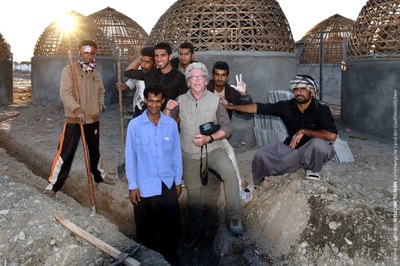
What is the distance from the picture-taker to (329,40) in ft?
61.6

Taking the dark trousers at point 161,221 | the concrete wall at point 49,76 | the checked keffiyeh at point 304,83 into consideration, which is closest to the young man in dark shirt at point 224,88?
the checked keffiyeh at point 304,83

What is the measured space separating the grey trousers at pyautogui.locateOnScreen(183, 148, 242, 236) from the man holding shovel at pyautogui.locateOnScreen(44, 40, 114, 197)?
1619 mm

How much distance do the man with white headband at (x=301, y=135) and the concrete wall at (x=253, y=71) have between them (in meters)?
3.00

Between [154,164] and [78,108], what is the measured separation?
1488mm

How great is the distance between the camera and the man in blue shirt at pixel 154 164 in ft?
11.7

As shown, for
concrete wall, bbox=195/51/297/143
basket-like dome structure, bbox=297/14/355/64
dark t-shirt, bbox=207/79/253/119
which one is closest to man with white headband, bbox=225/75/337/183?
dark t-shirt, bbox=207/79/253/119

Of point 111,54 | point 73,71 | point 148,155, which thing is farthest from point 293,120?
point 111,54

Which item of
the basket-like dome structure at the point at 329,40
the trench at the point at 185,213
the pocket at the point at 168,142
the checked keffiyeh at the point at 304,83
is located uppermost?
the basket-like dome structure at the point at 329,40

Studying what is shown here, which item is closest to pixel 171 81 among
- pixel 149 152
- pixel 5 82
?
pixel 149 152

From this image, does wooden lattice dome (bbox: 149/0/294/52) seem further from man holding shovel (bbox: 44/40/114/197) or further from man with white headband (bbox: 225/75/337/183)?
man with white headband (bbox: 225/75/337/183)

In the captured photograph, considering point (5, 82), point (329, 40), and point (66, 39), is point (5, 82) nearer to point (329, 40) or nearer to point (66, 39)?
point (66, 39)

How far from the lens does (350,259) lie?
3.47 meters

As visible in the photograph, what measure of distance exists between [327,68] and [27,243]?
16.7 metres

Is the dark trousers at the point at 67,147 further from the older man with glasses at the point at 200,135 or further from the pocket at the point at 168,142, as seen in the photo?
the pocket at the point at 168,142
